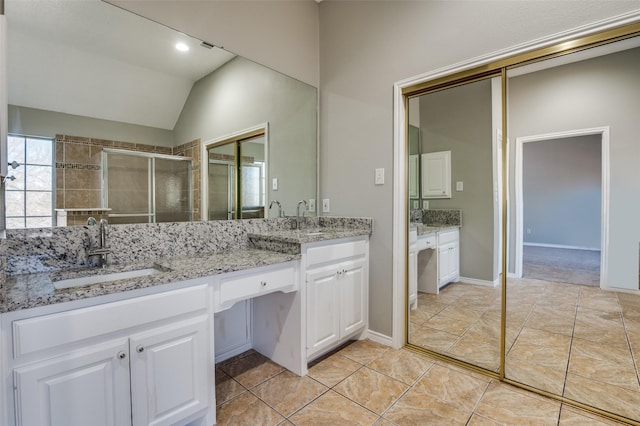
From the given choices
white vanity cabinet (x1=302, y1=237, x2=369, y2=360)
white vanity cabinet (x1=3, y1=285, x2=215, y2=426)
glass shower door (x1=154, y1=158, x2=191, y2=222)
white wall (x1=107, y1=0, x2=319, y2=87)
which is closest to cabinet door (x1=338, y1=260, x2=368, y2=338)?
white vanity cabinet (x1=302, y1=237, x2=369, y2=360)

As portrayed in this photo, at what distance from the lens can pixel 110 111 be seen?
1.63 meters

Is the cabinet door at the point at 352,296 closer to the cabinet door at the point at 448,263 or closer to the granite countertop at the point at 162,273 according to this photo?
the granite countertop at the point at 162,273

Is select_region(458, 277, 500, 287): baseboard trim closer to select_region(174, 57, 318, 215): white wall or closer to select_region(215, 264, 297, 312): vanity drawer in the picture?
select_region(215, 264, 297, 312): vanity drawer

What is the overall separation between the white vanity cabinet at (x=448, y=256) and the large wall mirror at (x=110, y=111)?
5.27ft

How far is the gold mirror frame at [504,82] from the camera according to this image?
5.19 feet

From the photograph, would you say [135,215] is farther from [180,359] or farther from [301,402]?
[301,402]

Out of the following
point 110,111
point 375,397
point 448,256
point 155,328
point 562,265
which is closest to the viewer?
point 155,328

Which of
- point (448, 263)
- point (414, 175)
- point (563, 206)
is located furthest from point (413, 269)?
point (563, 206)

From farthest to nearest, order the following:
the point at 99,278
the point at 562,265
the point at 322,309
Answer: the point at 322,309 < the point at 562,265 < the point at 99,278

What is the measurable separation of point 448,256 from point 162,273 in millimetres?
1967

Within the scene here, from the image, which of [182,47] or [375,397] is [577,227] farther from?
[182,47]

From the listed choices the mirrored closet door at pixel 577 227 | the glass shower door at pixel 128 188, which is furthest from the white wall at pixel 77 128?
the mirrored closet door at pixel 577 227

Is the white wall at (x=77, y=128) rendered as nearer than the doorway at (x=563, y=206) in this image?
Yes

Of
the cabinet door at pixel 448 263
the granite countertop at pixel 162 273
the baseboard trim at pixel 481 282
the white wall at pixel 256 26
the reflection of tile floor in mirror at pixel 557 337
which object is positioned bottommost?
the reflection of tile floor in mirror at pixel 557 337
